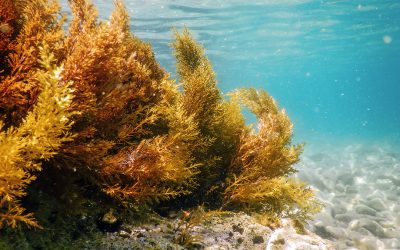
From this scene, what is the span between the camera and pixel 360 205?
1094cm

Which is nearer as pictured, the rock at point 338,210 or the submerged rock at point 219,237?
the submerged rock at point 219,237

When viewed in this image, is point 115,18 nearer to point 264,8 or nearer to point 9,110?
point 9,110

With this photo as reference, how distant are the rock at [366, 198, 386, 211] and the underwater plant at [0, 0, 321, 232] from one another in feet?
27.1

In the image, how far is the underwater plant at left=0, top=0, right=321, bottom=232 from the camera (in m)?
1.70

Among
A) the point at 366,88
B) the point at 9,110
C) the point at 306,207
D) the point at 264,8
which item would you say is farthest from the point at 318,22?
the point at 366,88

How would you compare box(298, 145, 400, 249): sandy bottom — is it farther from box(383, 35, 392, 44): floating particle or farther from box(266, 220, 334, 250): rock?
box(383, 35, 392, 44): floating particle

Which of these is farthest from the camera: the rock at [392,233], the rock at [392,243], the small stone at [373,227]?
the small stone at [373,227]

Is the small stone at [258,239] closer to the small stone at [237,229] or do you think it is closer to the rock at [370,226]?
the small stone at [237,229]

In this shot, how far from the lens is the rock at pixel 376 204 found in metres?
11.1

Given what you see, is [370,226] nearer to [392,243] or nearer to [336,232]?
[392,243]

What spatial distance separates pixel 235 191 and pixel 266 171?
631 millimetres

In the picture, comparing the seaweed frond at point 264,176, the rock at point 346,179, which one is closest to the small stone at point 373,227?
the seaweed frond at point 264,176

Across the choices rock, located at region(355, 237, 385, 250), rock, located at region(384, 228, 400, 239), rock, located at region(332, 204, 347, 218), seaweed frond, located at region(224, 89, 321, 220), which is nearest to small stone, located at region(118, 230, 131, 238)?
seaweed frond, located at region(224, 89, 321, 220)

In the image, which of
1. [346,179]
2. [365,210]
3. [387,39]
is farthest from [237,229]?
[387,39]
